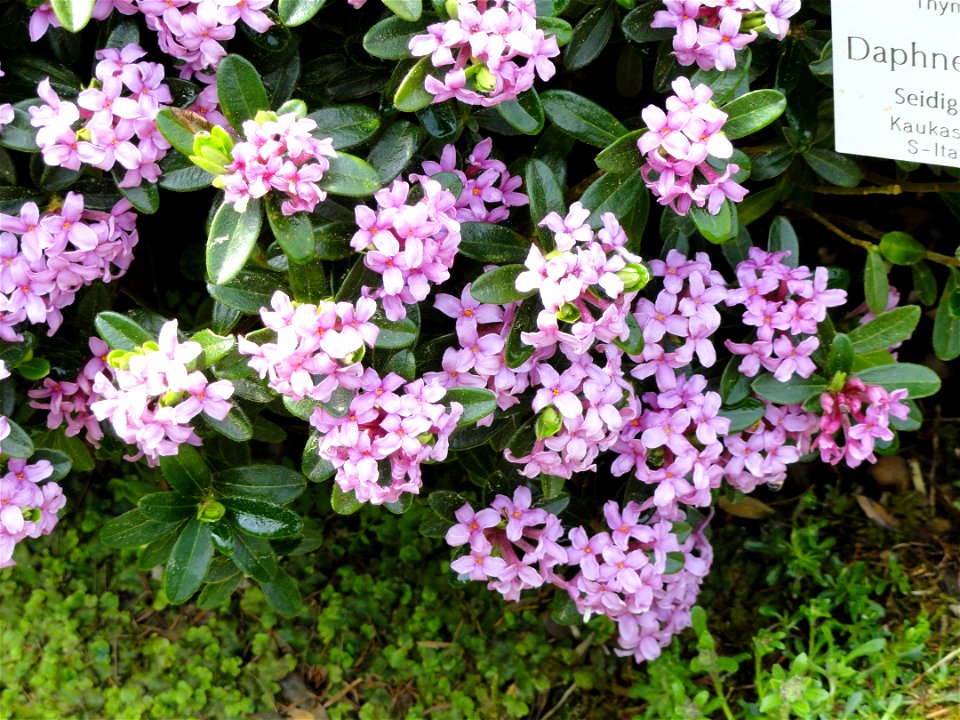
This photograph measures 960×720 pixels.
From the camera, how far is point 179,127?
1.46 metres

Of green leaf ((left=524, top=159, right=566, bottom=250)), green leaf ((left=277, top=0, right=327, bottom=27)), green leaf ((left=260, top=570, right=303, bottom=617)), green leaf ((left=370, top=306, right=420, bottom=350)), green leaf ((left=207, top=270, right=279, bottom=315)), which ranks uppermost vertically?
green leaf ((left=277, top=0, right=327, bottom=27))

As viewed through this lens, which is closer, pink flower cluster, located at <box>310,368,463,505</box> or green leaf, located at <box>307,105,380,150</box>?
pink flower cluster, located at <box>310,368,463,505</box>

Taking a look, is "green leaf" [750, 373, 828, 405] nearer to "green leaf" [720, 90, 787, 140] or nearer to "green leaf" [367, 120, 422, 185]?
"green leaf" [720, 90, 787, 140]

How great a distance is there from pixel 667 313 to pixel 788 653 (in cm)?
88

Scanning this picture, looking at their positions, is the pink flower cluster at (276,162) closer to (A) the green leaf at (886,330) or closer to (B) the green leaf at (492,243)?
(B) the green leaf at (492,243)

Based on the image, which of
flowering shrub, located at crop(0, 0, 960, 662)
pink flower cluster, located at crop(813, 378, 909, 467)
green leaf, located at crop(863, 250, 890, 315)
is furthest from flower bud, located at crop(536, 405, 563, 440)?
green leaf, located at crop(863, 250, 890, 315)

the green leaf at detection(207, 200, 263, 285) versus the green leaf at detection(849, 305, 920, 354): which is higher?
the green leaf at detection(207, 200, 263, 285)

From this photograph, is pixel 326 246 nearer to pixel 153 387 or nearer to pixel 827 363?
pixel 153 387

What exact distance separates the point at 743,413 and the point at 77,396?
54.1 inches

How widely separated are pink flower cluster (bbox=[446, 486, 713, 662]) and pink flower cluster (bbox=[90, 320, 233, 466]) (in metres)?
0.59

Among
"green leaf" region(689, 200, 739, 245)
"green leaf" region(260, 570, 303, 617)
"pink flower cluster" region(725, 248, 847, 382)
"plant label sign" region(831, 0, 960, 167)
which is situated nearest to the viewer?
"green leaf" region(689, 200, 739, 245)

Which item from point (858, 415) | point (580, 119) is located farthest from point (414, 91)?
point (858, 415)

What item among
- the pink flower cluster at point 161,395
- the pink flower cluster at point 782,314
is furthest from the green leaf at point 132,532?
the pink flower cluster at point 782,314

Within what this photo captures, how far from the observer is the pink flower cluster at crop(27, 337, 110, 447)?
6.02 ft
